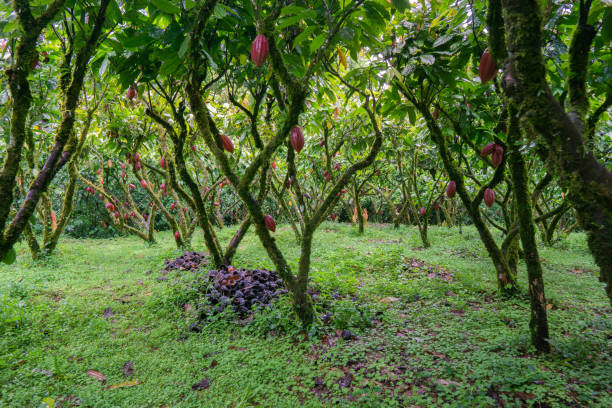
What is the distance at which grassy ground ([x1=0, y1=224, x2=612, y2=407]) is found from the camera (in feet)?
5.12

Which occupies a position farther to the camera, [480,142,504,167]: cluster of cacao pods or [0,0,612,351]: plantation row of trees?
[480,142,504,167]: cluster of cacao pods

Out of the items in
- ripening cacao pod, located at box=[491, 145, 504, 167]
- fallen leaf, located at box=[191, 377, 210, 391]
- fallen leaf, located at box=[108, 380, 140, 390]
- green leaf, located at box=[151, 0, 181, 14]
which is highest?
green leaf, located at box=[151, 0, 181, 14]

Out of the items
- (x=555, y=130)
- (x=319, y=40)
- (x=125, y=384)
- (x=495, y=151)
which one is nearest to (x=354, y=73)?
(x=319, y=40)

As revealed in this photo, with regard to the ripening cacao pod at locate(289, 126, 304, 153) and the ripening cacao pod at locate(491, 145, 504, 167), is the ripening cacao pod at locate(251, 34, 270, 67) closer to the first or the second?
the ripening cacao pod at locate(289, 126, 304, 153)

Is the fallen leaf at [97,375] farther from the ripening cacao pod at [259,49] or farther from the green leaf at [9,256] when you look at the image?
the ripening cacao pod at [259,49]

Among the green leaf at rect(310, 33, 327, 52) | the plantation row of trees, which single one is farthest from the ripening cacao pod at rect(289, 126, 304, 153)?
the green leaf at rect(310, 33, 327, 52)

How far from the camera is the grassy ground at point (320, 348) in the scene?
1.56m

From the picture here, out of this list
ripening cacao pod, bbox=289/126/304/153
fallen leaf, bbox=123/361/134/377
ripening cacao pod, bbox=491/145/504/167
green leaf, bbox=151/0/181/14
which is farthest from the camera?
ripening cacao pod, bbox=491/145/504/167

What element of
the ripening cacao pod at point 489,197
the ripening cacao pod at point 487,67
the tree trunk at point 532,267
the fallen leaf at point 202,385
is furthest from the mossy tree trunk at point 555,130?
the fallen leaf at point 202,385

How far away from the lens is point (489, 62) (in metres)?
1.64

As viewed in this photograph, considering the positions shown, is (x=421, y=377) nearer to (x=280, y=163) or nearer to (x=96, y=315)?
(x=96, y=315)

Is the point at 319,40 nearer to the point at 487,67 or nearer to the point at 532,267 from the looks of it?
the point at 487,67

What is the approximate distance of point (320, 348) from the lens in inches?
80.4

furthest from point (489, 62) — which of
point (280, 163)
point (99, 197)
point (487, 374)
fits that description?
point (99, 197)
